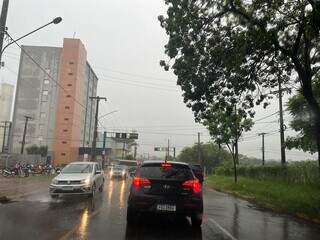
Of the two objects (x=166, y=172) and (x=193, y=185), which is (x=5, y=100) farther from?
(x=193, y=185)

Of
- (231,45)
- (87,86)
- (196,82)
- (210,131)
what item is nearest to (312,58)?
(231,45)

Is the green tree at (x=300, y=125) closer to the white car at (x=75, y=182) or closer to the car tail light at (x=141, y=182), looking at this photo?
the white car at (x=75, y=182)

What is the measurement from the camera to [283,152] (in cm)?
3788

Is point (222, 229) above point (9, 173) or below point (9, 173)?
below

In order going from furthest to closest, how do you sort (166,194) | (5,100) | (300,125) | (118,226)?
(5,100), (300,125), (118,226), (166,194)

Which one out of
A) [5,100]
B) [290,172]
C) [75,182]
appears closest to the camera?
[75,182]

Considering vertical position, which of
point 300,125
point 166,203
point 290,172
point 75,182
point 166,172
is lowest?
point 166,203

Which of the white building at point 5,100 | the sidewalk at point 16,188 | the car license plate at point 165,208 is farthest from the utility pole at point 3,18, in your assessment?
the white building at point 5,100

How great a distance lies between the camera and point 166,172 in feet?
36.3

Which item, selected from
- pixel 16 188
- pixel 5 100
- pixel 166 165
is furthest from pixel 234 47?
pixel 5 100

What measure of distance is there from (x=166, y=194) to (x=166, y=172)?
617mm

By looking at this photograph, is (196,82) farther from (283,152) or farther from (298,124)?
(283,152)

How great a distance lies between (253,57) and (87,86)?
9723cm

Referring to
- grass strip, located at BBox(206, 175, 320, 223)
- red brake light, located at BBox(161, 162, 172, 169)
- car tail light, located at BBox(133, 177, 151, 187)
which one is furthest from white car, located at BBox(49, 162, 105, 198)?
grass strip, located at BBox(206, 175, 320, 223)
